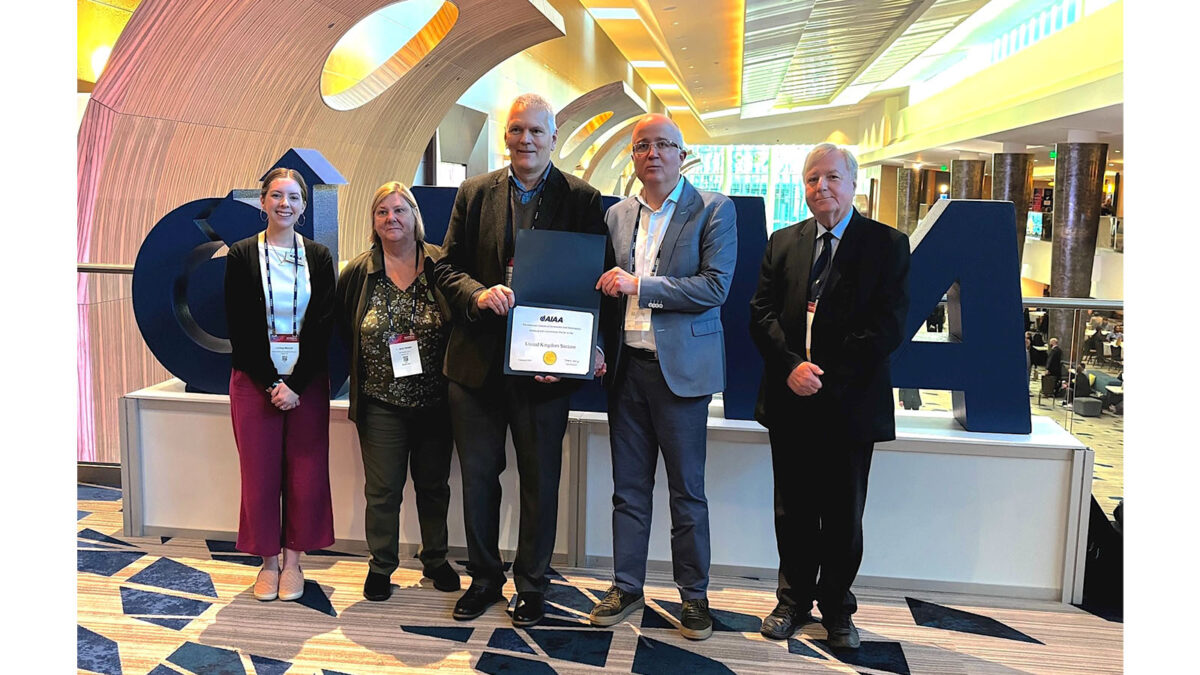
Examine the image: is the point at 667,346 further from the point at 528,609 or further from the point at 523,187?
the point at 528,609

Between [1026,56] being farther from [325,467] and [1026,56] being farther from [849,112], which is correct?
[849,112]

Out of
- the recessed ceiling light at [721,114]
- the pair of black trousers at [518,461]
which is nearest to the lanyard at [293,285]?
the pair of black trousers at [518,461]

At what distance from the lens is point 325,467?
11.7 ft

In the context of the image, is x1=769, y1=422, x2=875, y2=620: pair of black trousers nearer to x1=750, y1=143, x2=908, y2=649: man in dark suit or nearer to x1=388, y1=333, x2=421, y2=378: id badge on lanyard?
x1=750, y1=143, x2=908, y2=649: man in dark suit

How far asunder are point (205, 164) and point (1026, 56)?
14.6m

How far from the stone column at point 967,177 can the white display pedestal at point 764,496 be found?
24.3 metres

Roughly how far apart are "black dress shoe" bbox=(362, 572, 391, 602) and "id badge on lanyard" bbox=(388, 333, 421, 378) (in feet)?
2.78

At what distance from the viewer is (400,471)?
11.6ft

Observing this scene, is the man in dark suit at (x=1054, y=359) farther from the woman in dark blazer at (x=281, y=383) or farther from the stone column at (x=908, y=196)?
the stone column at (x=908, y=196)

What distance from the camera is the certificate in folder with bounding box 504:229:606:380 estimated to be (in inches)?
120

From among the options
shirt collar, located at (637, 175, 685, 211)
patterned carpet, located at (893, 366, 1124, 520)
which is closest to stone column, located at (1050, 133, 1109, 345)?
patterned carpet, located at (893, 366, 1124, 520)

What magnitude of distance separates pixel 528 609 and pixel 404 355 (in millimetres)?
1058

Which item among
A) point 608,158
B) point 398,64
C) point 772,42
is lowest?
point 398,64

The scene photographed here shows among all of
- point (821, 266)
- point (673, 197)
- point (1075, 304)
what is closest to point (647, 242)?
point (673, 197)
